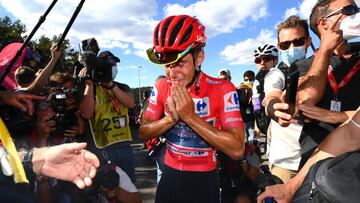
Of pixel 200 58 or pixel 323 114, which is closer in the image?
pixel 323 114

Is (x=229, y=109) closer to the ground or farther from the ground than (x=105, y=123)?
farther from the ground

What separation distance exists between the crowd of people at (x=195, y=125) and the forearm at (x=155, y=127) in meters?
0.01

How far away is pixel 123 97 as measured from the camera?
13.6 feet

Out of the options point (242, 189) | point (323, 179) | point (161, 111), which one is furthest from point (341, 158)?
point (242, 189)

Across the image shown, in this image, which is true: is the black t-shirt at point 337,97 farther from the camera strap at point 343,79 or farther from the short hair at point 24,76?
the short hair at point 24,76

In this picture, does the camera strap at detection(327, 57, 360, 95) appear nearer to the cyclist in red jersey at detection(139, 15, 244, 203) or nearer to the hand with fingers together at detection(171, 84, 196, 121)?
the cyclist in red jersey at detection(139, 15, 244, 203)

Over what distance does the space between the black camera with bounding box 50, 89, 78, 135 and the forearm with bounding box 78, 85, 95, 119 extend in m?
0.20

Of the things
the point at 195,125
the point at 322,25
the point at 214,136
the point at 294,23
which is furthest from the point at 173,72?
the point at 294,23

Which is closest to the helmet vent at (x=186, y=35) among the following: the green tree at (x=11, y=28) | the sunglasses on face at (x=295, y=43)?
the sunglasses on face at (x=295, y=43)

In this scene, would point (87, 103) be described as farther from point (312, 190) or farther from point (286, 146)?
point (312, 190)

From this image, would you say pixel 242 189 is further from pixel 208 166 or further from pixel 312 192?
pixel 312 192

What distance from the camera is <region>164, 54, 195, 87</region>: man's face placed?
8.03 feet

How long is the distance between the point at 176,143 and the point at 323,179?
1.27 metres

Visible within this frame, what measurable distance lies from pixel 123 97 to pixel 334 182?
3.19 meters
